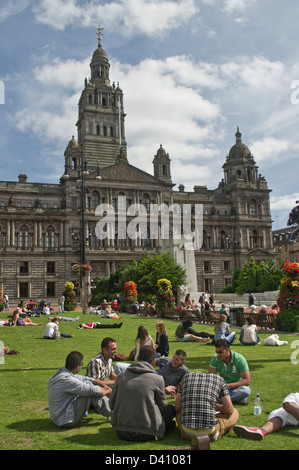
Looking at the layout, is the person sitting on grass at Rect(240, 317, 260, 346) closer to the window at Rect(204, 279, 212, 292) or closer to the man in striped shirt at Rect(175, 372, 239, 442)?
the man in striped shirt at Rect(175, 372, 239, 442)

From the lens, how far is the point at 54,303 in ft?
168

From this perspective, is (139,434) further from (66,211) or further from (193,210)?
(193,210)

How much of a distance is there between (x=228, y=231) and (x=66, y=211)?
80.6 feet

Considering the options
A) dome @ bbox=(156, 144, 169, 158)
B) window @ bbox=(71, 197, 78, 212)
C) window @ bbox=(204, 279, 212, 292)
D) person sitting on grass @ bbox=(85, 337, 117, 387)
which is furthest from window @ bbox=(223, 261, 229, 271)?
person sitting on grass @ bbox=(85, 337, 117, 387)

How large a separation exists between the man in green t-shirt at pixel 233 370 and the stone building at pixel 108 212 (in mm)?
42710

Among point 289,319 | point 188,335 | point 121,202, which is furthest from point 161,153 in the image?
point 188,335

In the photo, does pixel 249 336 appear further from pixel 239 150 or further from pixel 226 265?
pixel 239 150

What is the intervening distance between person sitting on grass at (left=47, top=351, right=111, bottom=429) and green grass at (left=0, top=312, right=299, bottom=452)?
19 centimetres

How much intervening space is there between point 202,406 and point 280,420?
136 centimetres

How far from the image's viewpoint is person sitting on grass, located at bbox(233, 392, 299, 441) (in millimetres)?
6004

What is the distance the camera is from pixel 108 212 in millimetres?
56500

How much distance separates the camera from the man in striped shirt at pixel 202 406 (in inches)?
230

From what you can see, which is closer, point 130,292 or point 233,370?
point 233,370

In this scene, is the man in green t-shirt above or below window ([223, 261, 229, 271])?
below
